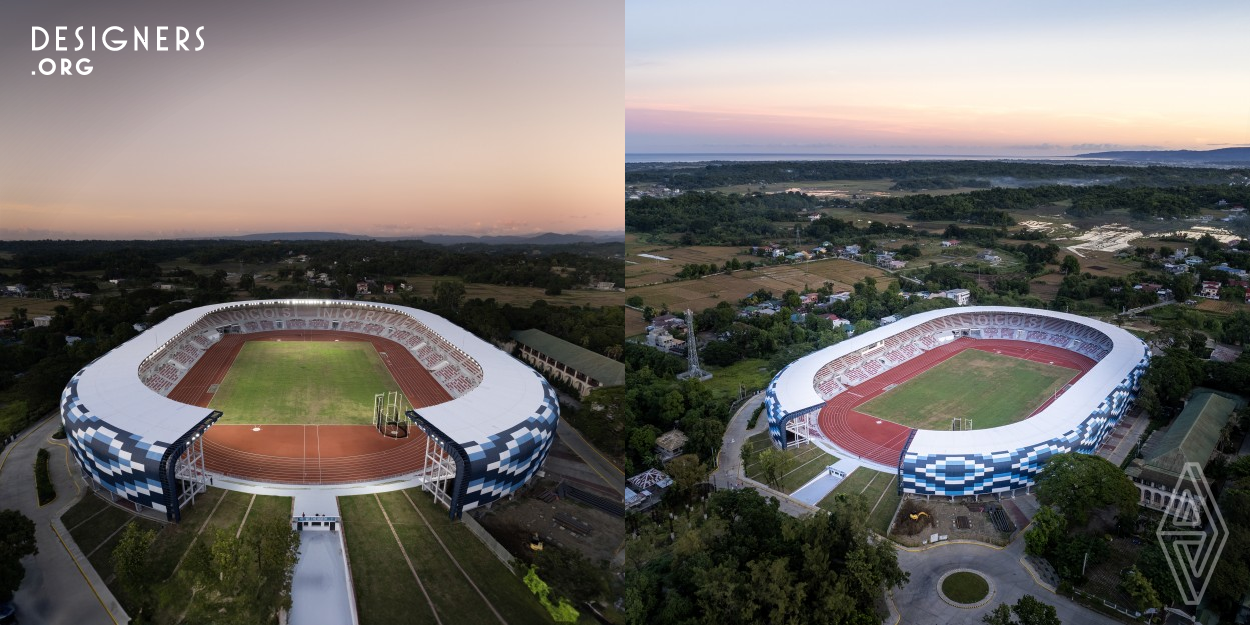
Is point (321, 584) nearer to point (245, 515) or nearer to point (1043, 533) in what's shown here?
point (245, 515)

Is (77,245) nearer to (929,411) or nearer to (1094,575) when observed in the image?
(929,411)

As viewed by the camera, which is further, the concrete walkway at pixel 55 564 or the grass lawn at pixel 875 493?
the grass lawn at pixel 875 493

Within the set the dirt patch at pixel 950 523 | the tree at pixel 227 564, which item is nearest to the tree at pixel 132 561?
the tree at pixel 227 564

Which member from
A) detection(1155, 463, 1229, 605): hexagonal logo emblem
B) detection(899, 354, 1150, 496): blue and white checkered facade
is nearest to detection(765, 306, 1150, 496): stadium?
detection(899, 354, 1150, 496): blue and white checkered facade

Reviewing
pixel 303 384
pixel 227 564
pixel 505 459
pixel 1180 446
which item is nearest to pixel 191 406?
pixel 227 564

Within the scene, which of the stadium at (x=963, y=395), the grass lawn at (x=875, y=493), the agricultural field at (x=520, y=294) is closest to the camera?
the grass lawn at (x=875, y=493)

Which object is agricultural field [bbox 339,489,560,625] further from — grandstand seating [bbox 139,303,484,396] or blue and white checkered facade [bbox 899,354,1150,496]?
blue and white checkered facade [bbox 899,354,1150,496]

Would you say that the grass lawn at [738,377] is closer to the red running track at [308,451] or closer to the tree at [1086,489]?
the red running track at [308,451]
